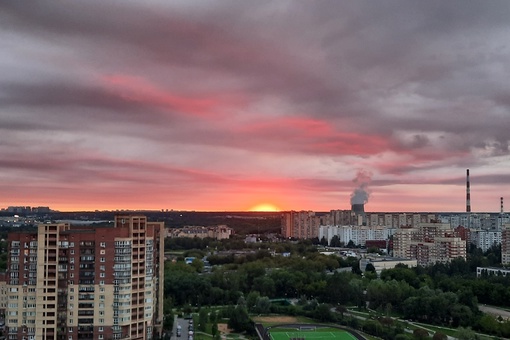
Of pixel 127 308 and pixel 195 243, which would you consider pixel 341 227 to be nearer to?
pixel 195 243

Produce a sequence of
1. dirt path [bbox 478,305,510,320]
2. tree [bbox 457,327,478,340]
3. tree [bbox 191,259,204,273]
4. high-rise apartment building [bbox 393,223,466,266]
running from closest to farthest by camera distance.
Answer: tree [bbox 457,327,478,340]
dirt path [bbox 478,305,510,320]
tree [bbox 191,259,204,273]
high-rise apartment building [bbox 393,223,466,266]

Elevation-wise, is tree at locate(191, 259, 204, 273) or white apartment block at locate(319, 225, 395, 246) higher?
white apartment block at locate(319, 225, 395, 246)

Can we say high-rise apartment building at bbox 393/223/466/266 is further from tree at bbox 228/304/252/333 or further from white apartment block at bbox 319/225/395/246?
tree at bbox 228/304/252/333

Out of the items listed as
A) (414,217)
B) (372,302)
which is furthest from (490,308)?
(414,217)

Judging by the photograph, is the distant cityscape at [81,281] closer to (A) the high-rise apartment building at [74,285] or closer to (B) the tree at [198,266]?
(A) the high-rise apartment building at [74,285]

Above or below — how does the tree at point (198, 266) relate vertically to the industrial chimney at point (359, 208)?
below

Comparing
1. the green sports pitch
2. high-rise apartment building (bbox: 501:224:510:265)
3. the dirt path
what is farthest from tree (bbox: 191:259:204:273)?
high-rise apartment building (bbox: 501:224:510:265)

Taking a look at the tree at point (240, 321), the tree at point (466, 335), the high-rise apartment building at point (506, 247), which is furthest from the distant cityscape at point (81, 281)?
the high-rise apartment building at point (506, 247)
